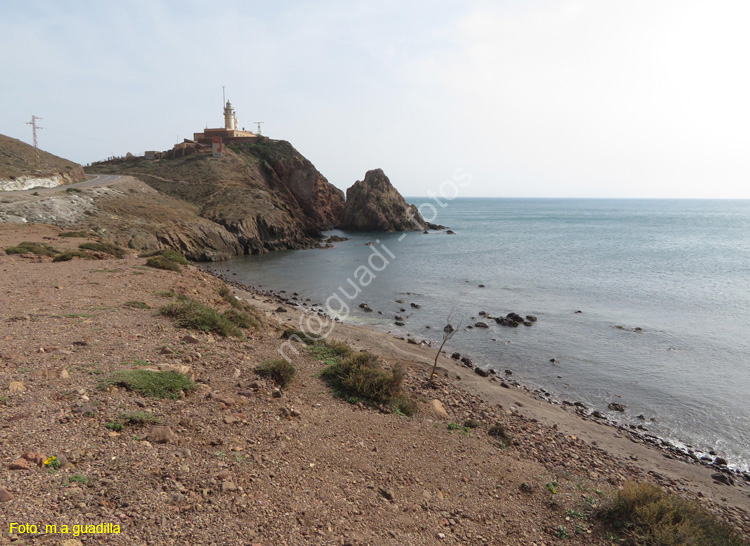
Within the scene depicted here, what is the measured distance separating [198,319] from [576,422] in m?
12.5

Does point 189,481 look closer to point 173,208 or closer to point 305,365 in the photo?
point 305,365

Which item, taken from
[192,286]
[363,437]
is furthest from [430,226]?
[363,437]

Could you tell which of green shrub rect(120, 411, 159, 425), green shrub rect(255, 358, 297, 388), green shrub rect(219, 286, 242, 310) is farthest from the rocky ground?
green shrub rect(219, 286, 242, 310)

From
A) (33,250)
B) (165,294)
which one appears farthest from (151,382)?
(33,250)

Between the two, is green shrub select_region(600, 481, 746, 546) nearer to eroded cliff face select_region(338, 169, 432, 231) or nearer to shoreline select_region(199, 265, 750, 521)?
shoreline select_region(199, 265, 750, 521)

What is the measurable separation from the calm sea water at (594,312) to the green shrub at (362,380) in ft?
29.1

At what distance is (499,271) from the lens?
41.8 m

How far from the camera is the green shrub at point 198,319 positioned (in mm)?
11648

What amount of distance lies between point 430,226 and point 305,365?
79.5 metres

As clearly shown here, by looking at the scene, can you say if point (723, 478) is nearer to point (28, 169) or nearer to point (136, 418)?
point (136, 418)

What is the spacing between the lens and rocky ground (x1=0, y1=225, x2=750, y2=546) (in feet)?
16.0

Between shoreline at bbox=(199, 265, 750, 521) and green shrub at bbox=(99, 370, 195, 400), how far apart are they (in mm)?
9311

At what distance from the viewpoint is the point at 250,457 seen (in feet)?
21.5

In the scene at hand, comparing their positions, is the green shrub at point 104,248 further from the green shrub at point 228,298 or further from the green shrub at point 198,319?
the green shrub at point 198,319
